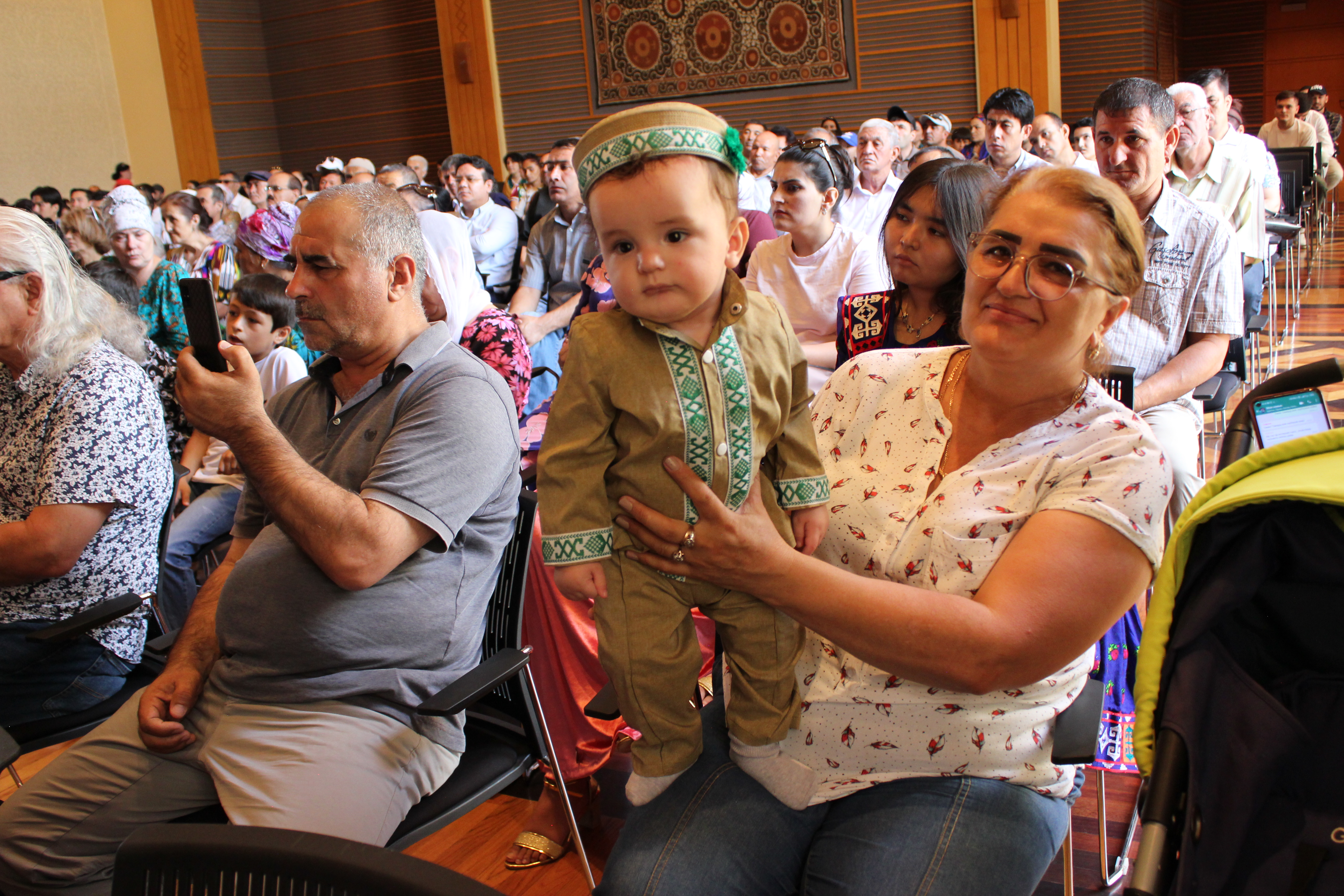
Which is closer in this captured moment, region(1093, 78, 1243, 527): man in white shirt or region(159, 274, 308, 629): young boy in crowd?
region(1093, 78, 1243, 527): man in white shirt

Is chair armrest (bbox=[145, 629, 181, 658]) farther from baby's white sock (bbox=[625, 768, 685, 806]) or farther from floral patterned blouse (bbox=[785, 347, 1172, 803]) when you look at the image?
floral patterned blouse (bbox=[785, 347, 1172, 803])

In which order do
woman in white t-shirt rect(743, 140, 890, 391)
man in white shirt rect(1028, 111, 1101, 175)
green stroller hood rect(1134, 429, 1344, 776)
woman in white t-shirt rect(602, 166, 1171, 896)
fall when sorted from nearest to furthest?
green stroller hood rect(1134, 429, 1344, 776) → woman in white t-shirt rect(602, 166, 1171, 896) → woman in white t-shirt rect(743, 140, 890, 391) → man in white shirt rect(1028, 111, 1101, 175)

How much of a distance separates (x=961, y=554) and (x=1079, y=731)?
0.28 m

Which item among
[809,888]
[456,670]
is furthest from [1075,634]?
[456,670]

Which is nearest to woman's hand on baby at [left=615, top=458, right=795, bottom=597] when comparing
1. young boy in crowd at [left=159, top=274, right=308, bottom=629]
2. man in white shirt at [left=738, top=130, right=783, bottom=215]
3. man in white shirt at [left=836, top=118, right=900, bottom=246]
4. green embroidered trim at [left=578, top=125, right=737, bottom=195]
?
green embroidered trim at [left=578, top=125, right=737, bottom=195]

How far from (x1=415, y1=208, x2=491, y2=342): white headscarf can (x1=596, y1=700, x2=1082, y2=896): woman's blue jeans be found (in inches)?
81.6

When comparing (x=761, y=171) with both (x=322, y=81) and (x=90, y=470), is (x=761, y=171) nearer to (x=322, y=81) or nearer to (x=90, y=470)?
(x=90, y=470)

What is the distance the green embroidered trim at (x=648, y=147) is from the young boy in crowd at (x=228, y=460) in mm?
2151

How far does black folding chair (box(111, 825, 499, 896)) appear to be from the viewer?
2.31 ft

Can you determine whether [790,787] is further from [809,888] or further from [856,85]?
[856,85]

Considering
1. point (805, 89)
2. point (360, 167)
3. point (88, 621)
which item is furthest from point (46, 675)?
point (805, 89)

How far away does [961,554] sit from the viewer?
1.24m

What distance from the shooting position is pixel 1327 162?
8812 mm

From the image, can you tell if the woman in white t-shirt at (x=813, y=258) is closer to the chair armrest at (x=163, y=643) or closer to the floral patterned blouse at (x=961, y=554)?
the floral patterned blouse at (x=961, y=554)
